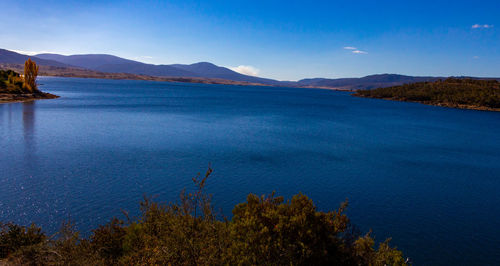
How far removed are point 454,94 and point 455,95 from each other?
260 centimetres

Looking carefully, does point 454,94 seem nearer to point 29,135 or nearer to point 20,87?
point 29,135

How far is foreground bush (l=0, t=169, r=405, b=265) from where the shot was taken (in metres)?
8.50

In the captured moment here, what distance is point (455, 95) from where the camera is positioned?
120m

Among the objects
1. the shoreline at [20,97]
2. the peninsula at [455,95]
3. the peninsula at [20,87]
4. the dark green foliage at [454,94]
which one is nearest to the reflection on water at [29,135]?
the shoreline at [20,97]

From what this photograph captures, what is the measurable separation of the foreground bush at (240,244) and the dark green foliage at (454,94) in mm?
124615

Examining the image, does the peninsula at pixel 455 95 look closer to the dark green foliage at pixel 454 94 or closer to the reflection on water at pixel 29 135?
the dark green foliage at pixel 454 94

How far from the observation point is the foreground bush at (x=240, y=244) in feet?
27.9

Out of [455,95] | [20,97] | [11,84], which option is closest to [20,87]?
[11,84]

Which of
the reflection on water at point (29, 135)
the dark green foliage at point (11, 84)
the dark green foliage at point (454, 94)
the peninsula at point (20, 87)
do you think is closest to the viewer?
the reflection on water at point (29, 135)

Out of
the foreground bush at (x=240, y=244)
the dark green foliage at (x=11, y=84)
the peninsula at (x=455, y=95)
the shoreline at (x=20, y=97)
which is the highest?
the peninsula at (x=455, y=95)

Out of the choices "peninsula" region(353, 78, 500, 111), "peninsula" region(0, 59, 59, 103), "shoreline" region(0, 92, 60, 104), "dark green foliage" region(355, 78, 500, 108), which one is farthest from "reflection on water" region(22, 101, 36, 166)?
"dark green foliage" region(355, 78, 500, 108)

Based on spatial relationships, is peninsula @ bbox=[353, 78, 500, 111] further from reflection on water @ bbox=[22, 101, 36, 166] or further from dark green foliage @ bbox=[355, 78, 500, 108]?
reflection on water @ bbox=[22, 101, 36, 166]

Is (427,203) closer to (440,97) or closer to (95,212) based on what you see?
(95,212)

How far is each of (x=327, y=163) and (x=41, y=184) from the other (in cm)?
2432
